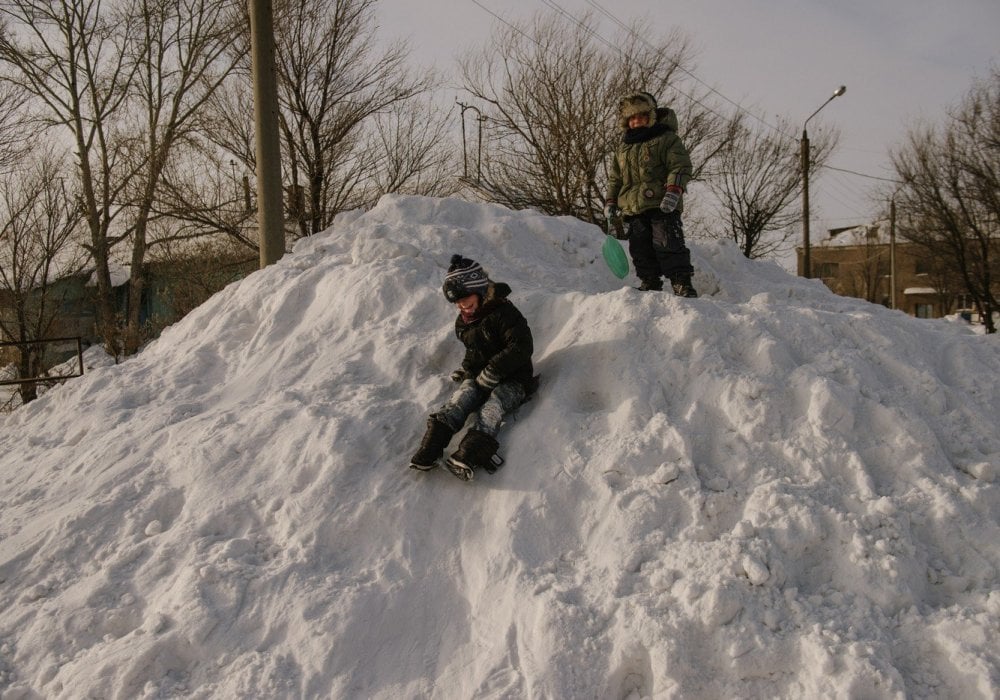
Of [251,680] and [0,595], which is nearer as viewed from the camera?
[251,680]

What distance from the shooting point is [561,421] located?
3768mm

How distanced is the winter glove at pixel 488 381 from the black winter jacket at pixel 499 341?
0.02 meters

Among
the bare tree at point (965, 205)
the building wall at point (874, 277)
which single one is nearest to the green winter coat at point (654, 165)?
the bare tree at point (965, 205)

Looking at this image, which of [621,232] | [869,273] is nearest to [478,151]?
[621,232]

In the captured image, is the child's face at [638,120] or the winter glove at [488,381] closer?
the winter glove at [488,381]

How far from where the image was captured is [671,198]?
5.11 m

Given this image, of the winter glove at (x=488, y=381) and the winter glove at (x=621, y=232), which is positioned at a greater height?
the winter glove at (x=621, y=232)

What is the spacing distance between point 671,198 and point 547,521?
2.96 metres

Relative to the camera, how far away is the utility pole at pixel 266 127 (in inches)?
257

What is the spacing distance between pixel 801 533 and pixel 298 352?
3.54m

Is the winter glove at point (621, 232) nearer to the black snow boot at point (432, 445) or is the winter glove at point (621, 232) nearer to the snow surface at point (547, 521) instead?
the snow surface at point (547, 521)

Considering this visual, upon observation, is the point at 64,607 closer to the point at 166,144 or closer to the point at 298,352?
the point at 298,352

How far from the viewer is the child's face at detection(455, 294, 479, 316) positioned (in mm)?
4094

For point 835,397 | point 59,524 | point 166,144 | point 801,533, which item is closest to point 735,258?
point 835,397
